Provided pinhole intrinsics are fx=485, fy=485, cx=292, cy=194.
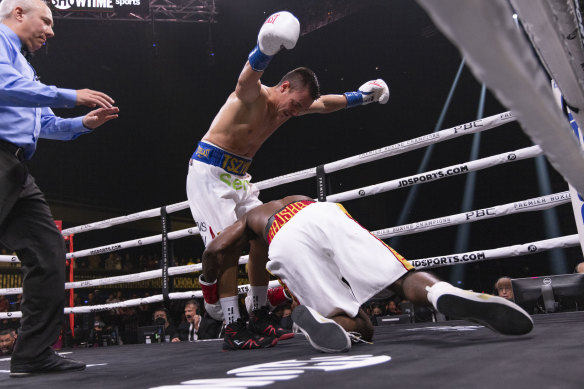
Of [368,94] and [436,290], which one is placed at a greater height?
[368,94]

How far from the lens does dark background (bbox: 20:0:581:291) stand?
7.45 m

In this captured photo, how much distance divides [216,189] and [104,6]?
223 inches

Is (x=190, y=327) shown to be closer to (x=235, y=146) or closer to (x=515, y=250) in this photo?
(x=235, y=146)

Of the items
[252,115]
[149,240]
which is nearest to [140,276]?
[149,240]

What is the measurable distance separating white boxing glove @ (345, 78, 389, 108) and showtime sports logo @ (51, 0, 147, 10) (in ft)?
17.4

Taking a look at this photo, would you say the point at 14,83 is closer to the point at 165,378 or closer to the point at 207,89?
the point at 165,378

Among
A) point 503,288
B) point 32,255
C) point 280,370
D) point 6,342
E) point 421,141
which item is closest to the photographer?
point 280,370

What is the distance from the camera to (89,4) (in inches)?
257

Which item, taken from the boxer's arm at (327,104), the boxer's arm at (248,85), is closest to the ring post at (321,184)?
the boxer's arm at (327,104)

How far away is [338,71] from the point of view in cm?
827

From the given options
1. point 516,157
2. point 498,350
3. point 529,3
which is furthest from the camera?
point 516,157

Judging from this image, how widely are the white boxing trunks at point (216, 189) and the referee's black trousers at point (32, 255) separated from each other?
67cm

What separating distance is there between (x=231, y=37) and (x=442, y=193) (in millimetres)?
5167

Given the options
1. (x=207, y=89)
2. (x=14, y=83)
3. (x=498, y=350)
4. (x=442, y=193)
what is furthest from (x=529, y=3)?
(x=442, y=193)
